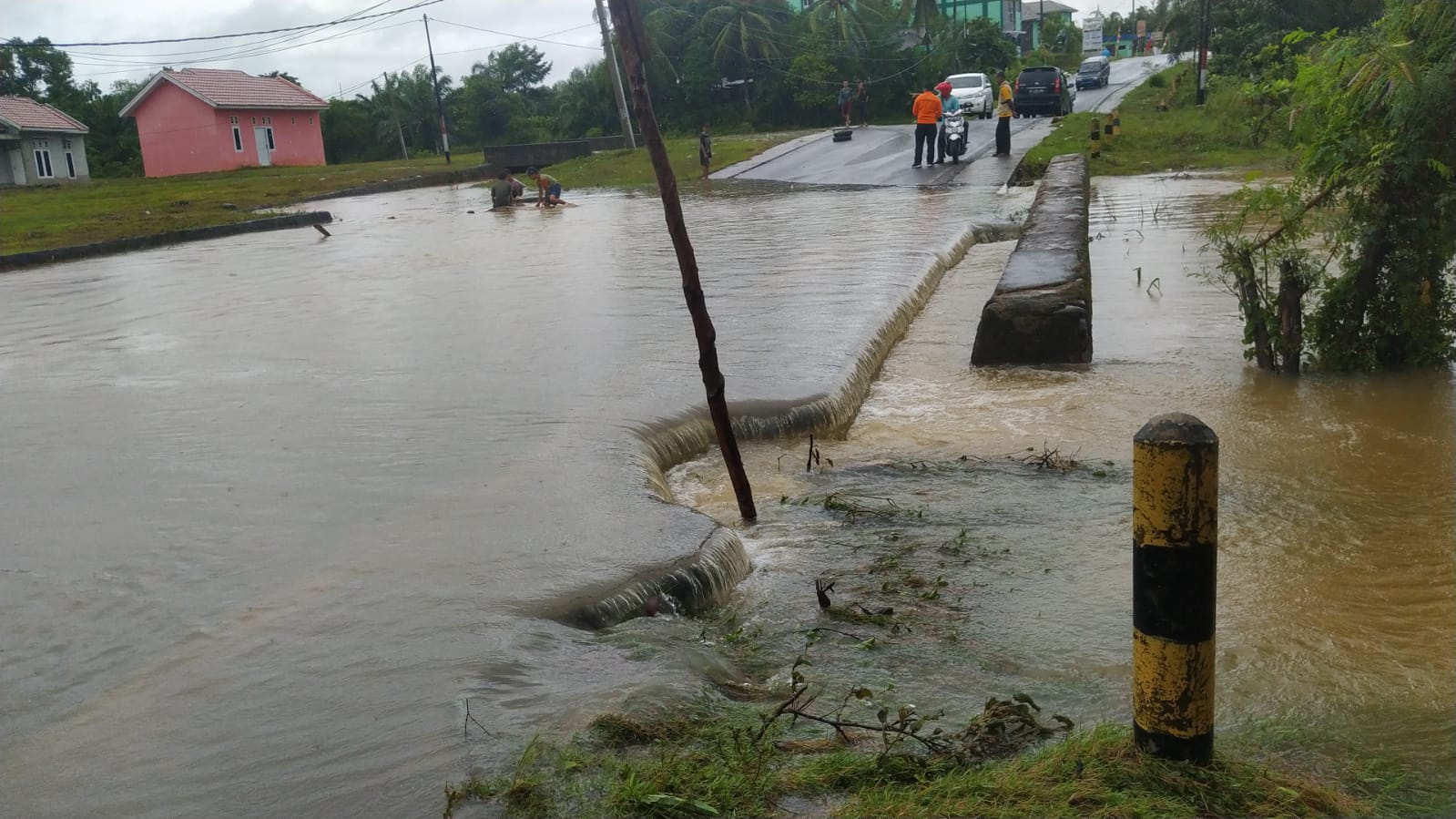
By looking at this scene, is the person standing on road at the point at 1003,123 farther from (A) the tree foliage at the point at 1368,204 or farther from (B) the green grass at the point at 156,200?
(A) the tree foliage at the point at 1368,204

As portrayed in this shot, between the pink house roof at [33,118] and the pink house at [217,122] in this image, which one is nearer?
the pink house roof at [33,118]

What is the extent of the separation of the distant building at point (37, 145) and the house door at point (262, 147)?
7.03m

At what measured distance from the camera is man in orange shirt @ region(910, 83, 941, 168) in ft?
78.8

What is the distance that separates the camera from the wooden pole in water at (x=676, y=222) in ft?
15.6

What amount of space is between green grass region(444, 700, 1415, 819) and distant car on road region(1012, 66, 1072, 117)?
119 ft

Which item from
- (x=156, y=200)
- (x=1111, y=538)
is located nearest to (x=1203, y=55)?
(x=156, y=200)

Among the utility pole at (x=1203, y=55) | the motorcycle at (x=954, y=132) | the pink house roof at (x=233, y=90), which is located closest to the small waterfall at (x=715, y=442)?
the motorcycle at (x=954, y=132)

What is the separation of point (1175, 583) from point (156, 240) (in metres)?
21.3

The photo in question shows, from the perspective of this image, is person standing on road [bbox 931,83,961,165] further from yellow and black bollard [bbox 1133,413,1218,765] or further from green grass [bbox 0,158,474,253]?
yellow and black bollard [bbox 1133,413,1218,765]

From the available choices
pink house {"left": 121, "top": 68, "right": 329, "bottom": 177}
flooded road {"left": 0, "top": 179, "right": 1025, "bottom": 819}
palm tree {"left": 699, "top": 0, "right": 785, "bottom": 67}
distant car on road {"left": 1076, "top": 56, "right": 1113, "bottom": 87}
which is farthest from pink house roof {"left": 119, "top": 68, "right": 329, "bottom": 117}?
flooded road {"left": 0, "top": 179, "right": 1025, "bottom": 819}

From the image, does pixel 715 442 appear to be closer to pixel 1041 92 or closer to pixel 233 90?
pixel 1041 92

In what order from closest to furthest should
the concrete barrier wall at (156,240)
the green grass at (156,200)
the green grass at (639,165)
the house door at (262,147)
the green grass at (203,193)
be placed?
the concrete barrier wall at (156,240), the green grass at (156,200), the green grass at (203,193), the green grass at (639,165), the house door at (262,147)

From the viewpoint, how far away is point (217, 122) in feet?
169

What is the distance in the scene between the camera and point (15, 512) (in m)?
5.86
